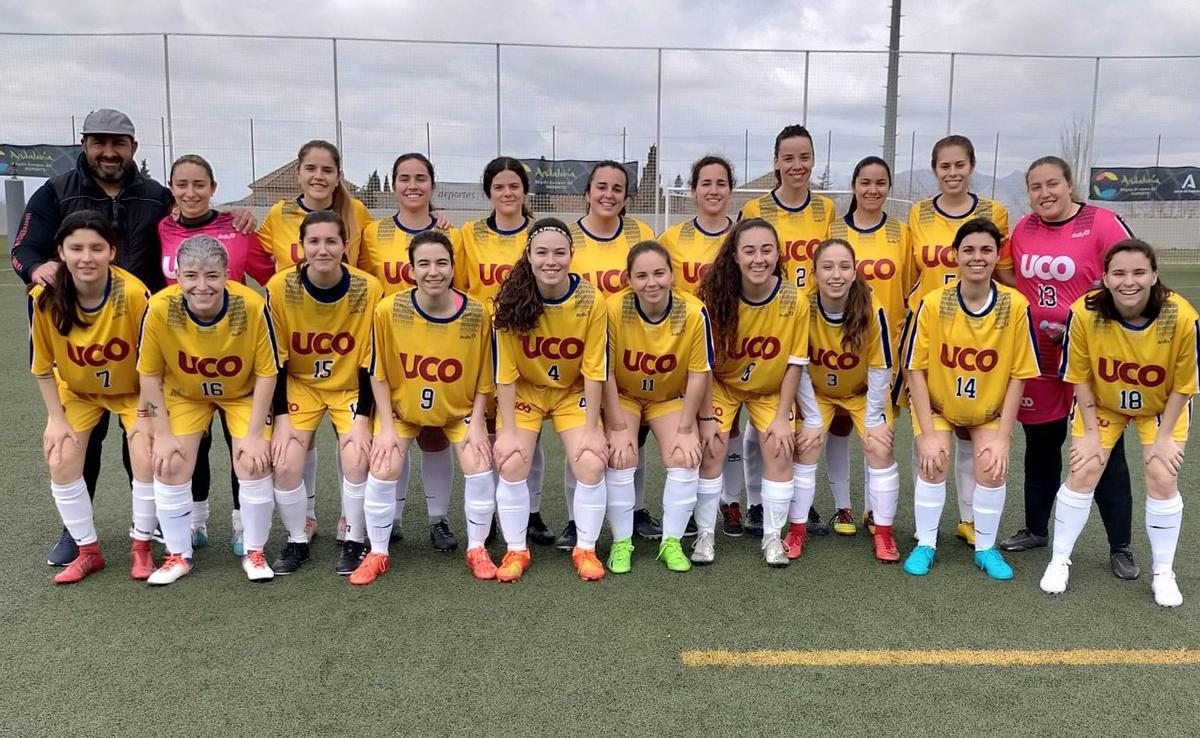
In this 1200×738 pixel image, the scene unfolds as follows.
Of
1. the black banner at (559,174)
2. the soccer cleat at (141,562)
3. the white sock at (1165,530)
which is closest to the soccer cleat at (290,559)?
the soccer cleat at (141,562)

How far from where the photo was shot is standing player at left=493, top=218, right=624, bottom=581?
3.45 meters

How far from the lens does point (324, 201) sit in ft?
12.9

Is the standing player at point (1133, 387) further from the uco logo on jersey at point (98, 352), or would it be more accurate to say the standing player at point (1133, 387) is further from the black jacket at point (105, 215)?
the black jacket at point (105, 215)

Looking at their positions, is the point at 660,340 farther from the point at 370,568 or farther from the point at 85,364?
the point at 85,364

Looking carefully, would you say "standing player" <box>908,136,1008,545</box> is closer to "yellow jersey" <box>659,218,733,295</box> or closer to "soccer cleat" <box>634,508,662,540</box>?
"yellow jersey" <box>659,218,733,295</box>

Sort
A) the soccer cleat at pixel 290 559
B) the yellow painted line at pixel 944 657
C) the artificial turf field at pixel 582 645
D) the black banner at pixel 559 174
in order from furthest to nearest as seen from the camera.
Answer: the black banner at pixel 559 174 → the soccer cleat at pixel 290 559 → the yellow painted line at pixel 944 657 → the artificial turf field at pixel 582 645

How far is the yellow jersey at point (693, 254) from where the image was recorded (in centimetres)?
404

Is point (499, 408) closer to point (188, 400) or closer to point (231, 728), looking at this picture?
point (188, 400)

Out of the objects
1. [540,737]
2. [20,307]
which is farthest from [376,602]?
[20,307]

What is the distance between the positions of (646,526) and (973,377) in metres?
1.64

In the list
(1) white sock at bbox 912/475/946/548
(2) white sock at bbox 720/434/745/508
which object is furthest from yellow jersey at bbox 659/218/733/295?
(1) white sock at bbox 912/475/946/548

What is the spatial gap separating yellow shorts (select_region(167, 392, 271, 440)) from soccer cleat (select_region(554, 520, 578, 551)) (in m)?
1.36

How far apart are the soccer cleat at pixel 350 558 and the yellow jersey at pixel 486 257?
48.6 inches

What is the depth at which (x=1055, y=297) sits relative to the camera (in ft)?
12.1
